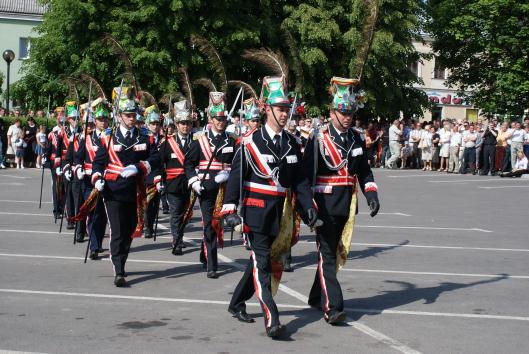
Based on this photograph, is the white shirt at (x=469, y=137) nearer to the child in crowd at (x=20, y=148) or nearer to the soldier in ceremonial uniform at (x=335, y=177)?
the child in crowd at (x=20, y=148)

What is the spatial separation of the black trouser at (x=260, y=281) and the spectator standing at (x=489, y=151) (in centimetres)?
2466

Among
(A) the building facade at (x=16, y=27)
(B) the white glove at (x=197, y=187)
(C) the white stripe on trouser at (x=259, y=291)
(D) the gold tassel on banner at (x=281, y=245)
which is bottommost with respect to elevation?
(C) the white stripe on trouser at (x=259, y=291)

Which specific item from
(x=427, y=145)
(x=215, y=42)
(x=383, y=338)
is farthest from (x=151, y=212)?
(x=215, y=42)

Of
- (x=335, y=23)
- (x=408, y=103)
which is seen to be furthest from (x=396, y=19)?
(x=408, y=103)

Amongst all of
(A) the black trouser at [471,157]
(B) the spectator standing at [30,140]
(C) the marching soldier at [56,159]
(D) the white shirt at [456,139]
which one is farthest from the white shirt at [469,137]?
(C) the marching soldier at [56,159]

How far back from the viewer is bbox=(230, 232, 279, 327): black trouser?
7824 millimetres

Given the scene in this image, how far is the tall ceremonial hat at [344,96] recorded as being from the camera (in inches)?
346

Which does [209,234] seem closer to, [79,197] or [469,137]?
[79,197]

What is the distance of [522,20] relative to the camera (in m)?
47.8

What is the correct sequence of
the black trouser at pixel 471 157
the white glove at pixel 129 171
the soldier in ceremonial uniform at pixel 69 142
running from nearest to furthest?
1. the white glove at pixel 129 171
2. the soldier in ceremonial uniform at pixel 69 142
3. the black trouser at pixel 471 157

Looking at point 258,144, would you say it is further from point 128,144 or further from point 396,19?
point 396,19

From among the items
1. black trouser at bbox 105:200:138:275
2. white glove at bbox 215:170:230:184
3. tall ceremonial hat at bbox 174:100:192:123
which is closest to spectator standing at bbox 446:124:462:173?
tall ceremonial hat at bbox 174:100:192:123

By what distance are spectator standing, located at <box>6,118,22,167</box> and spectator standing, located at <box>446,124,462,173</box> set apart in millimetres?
15294

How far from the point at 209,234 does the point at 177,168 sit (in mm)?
2825
